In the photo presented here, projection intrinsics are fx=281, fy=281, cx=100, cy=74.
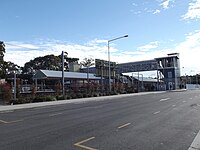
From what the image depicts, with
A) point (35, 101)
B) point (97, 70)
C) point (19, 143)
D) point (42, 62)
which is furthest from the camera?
point (42, 62)

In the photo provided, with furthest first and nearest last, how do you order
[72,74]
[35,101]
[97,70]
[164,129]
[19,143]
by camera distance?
[72,74] < [97,70] < [35,101] < [164,129] < [19,143]

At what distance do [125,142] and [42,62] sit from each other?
87.7 m

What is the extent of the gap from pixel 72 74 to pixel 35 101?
96.7 feet

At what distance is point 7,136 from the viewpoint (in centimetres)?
979

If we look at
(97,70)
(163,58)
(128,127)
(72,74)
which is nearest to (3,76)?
(72,74)

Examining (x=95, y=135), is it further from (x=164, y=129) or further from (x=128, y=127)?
(x=164, y=129)

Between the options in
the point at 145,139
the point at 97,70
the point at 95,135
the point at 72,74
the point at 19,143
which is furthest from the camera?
the point at 72,74

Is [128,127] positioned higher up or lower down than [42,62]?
lower down

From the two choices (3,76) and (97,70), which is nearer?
(97,70)

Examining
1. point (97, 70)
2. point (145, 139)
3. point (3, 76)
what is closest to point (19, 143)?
point (145, 139)

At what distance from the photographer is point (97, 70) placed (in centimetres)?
5672

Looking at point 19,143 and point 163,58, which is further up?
point 163,58

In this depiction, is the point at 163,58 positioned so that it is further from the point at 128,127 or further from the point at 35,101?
the point at 128,127

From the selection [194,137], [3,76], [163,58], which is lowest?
[194,137]
